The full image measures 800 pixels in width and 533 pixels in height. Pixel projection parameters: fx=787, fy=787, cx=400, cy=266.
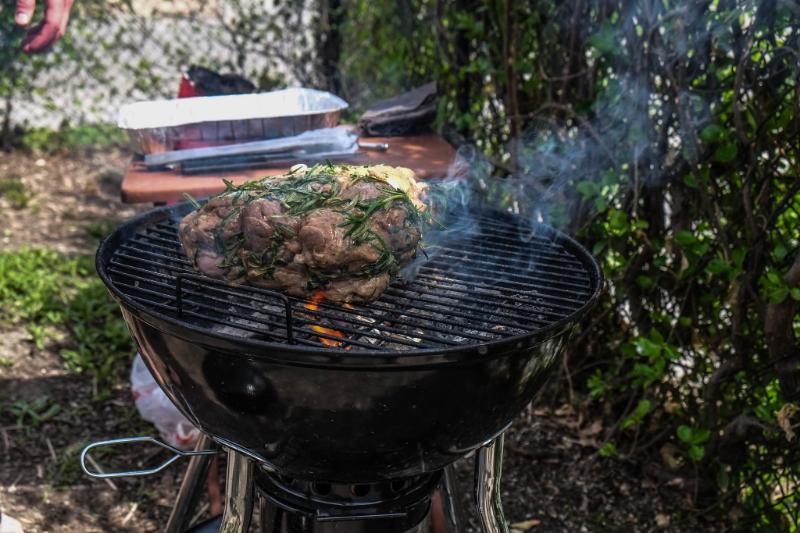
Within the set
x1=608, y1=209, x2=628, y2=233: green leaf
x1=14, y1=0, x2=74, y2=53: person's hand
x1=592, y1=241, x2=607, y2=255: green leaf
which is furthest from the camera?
x1=592, y1=241, x2=607, y2=255: green leaf

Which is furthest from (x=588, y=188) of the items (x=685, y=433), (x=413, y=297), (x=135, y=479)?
(x=135, y=479)

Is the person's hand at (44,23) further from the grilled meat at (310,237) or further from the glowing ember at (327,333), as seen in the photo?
the glowing ember at (327,333)

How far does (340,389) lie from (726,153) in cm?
196

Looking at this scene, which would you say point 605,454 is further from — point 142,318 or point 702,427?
point 142,318

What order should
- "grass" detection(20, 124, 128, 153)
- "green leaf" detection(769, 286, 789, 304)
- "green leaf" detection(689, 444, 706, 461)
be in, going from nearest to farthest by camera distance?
"green leaf" detection(769, 286, 789, 304) → "green leaf" detection(689, 444, 706, 461) → "grass" detection(20, 124, 128, 153)

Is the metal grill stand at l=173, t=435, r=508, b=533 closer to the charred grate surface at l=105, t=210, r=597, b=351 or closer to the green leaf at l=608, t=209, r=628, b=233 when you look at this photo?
the charred grate surface at l=105, t=210, r=597, b=351

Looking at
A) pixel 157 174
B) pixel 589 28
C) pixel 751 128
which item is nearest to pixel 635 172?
pixel 751 128

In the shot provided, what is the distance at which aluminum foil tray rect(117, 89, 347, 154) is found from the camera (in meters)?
3.21

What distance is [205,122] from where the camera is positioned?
322 cm

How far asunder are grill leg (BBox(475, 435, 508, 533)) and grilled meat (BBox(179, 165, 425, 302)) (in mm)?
658

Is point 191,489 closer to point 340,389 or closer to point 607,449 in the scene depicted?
point 340,389

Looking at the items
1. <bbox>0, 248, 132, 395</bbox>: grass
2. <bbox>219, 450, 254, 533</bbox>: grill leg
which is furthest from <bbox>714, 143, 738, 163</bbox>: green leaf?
<bbox>0, 248, 132, 395</bbox>: grass

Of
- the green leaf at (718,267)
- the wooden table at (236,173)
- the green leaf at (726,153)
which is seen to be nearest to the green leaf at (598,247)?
the green leaf at (718,267)

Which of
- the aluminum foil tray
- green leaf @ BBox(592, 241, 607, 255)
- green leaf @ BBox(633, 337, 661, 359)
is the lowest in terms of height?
green leaf @ BBox(633, 337, 661, 359)
